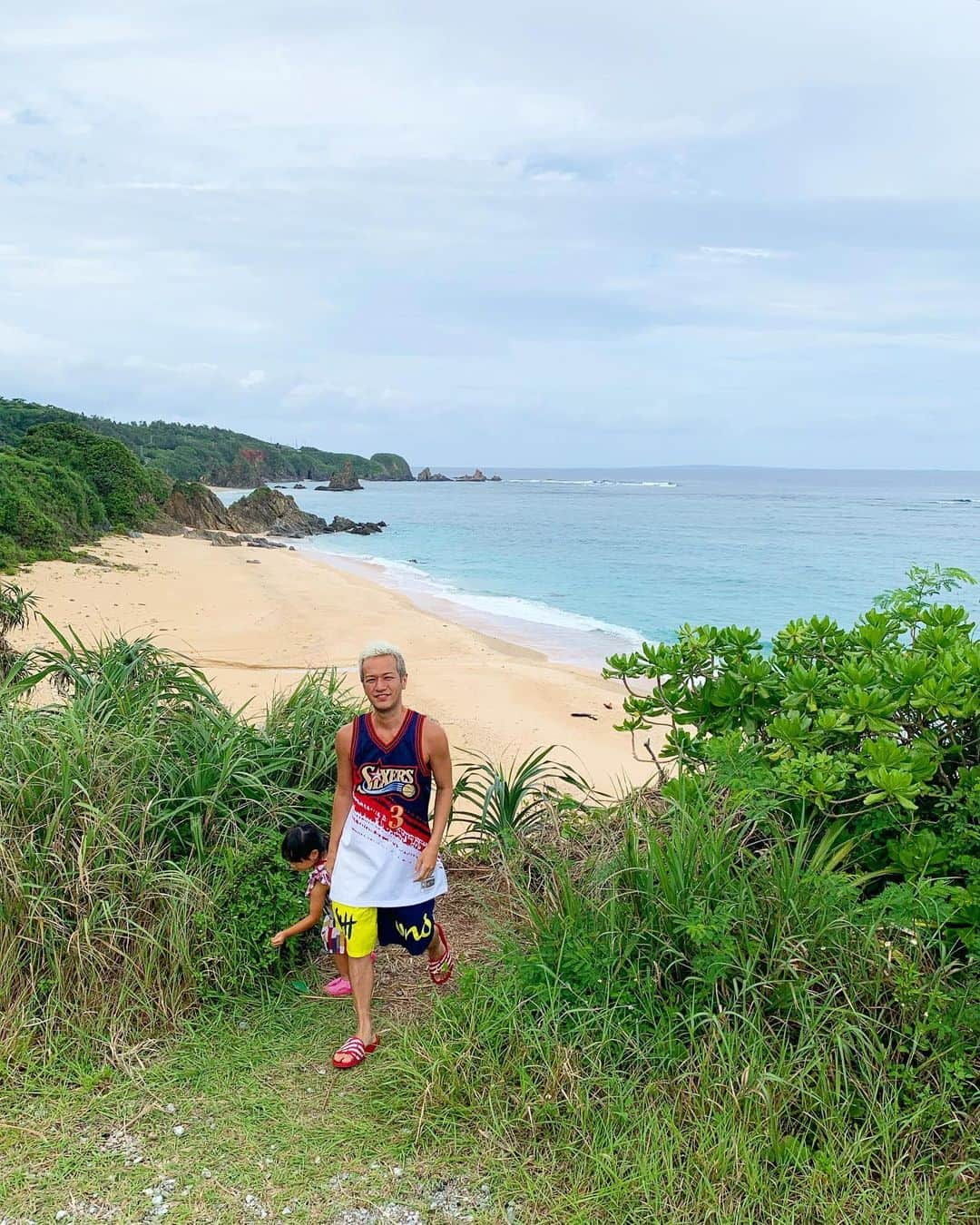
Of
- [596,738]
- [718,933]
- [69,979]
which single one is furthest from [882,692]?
[596,738]

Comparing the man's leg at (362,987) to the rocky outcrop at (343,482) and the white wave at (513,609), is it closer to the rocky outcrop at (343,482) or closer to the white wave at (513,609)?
the white wave at (513,609)

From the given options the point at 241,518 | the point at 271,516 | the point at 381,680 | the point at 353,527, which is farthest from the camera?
the point at 353,527

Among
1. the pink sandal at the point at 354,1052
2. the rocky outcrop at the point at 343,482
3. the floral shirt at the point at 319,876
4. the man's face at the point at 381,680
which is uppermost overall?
the rocky outcrop at the point at 343,482

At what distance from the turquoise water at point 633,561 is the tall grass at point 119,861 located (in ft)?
52.0

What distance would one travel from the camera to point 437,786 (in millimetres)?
3787

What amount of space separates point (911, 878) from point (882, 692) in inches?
26.3

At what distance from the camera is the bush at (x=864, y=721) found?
132 inches

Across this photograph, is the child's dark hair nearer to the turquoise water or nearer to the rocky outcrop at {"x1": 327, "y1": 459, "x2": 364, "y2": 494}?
the turquoise water

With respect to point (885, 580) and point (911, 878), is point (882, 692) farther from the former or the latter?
point (885, 580)

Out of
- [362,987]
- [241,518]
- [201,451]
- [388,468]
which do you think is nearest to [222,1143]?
[362,987]

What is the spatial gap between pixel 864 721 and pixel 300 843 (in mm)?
2332

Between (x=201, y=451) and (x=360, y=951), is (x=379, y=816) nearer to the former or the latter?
(x=360, y=951)

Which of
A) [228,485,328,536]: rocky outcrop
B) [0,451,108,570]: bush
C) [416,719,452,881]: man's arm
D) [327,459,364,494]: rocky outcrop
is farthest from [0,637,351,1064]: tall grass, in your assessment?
[327,459,364,494]: rocky outcrop

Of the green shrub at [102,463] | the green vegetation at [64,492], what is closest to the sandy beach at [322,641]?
the green vegetation at [64,492]
